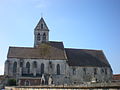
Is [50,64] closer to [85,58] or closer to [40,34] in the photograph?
[40,34]

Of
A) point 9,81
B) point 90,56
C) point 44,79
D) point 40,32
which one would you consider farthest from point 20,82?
point 90,56

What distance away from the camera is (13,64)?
54812mm

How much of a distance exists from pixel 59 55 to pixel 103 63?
13.4m

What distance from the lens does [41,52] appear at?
58250 millimetres

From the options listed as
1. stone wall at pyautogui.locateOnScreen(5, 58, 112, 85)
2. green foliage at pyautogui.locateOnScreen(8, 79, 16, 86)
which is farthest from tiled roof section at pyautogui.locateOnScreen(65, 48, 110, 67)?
green foliage at pyautogui.locateOnScreen(8, 79, 16, 86)

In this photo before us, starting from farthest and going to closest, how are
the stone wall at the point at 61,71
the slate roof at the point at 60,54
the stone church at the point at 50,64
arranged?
1. the slate roof at the point at 60,54
2. the stone wall at the point at 61,71
3. the stone church at the point at 50,64

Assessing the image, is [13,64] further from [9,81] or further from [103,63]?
[103,63]

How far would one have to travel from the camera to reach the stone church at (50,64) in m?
54.2

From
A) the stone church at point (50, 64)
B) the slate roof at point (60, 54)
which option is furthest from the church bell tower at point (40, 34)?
the slate roof at point (60, 54)

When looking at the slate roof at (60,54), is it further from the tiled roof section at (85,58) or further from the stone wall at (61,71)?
the stone wall at (61,71)

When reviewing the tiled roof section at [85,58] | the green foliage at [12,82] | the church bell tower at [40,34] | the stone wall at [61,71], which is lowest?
the green foliage at [12,82]

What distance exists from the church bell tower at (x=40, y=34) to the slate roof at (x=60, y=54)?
7.07ft

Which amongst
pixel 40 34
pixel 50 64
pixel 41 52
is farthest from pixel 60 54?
pixel 40 34

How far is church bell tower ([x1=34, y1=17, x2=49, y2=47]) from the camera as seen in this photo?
6222cm
